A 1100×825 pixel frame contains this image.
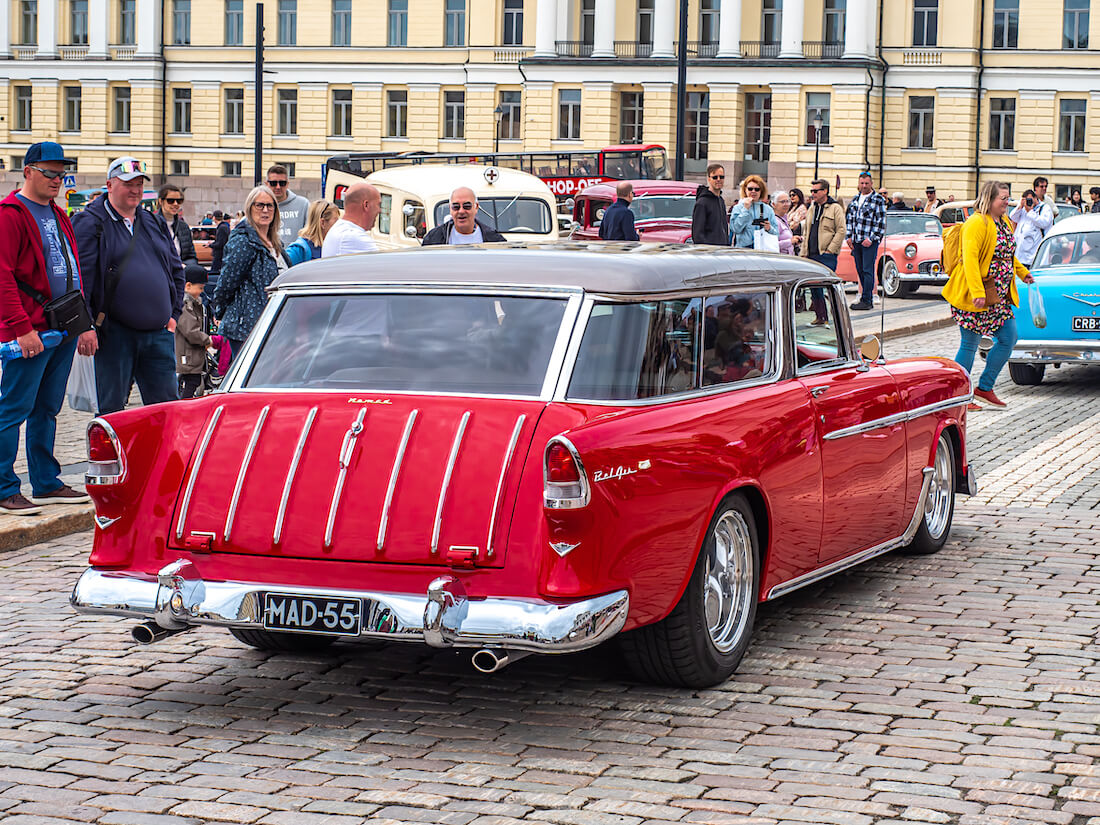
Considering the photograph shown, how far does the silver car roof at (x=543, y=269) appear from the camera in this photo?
6223 mm

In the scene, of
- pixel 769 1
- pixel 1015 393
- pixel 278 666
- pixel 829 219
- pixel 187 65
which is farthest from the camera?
pixel 187 65

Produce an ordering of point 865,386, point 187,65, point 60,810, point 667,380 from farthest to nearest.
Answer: point 187,65, point 865,386, point 667,380, point 60,810

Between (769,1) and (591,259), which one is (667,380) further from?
(769,1)

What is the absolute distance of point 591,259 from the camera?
6359 mm

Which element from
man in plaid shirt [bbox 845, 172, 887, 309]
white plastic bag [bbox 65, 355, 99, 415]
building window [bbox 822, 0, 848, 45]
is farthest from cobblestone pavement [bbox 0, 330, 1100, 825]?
building window [bbox 822, 0, 848, 45]

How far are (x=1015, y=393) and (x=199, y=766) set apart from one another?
13.2 m

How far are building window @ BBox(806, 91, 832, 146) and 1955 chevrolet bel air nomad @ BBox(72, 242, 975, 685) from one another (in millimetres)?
65870

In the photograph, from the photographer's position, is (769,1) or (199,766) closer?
(199,766)

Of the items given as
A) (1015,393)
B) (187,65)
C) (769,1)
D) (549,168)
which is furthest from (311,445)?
(187,65)

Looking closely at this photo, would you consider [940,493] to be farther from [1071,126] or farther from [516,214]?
[1071,126]

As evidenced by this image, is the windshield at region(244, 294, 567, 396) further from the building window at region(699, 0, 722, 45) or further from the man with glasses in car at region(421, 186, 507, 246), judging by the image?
the building window at region(699, 0, 722, 45)

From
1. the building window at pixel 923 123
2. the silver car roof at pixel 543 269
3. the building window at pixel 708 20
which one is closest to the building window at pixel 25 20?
the building window at pixel 708 20

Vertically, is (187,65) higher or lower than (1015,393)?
higher

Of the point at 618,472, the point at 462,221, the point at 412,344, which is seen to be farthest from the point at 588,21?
the point at 618,472
